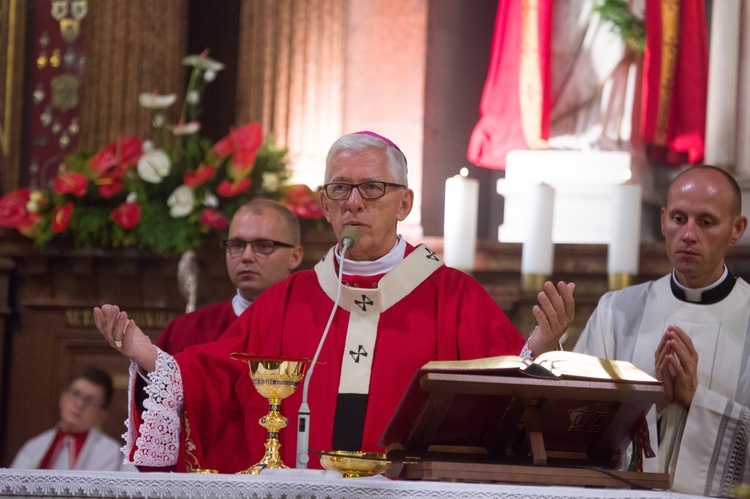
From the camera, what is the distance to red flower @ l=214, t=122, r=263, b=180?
20.3ft

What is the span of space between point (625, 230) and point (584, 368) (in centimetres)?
265

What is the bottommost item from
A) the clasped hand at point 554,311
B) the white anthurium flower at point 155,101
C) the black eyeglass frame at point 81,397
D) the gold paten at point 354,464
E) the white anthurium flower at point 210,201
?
the black eyeglass frame at point 81,397

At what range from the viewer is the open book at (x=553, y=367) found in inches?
118

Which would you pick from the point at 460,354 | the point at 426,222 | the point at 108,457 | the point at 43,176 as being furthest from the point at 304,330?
the point at 43,176

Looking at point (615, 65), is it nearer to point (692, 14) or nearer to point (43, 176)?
point (692, 14)

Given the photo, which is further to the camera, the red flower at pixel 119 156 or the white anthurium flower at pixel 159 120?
the white anthurium flower at pixel 159 120

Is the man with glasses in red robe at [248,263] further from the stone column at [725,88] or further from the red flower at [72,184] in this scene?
the stone column at [725,88]

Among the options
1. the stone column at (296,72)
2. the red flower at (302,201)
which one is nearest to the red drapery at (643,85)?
the stone column at (296,72)

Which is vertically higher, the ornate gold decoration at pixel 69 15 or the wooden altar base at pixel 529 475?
the ornate gold decoration at pixel 69 15

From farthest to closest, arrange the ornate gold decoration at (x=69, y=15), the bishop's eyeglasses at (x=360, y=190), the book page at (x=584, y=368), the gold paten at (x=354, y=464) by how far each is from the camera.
A: 1. the ornate gold decoration at (x=69, y=15)
2. the bishop's eyeglasses at (x=360, y=190)
3. the gold paten at (x=354, y=464)
4. the book page at (x=584, y=368)

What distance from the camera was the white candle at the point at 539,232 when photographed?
18.6 feet

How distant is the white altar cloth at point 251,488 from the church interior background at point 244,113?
9.96 ft

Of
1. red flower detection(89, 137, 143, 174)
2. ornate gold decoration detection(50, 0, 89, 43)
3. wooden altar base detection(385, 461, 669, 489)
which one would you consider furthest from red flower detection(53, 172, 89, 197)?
wooden altar base detection(385, 461, 669, 489)

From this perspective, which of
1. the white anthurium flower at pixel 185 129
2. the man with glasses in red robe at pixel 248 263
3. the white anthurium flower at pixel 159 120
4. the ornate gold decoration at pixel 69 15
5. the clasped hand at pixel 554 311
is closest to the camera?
the clasped hand at pixel 554 311
